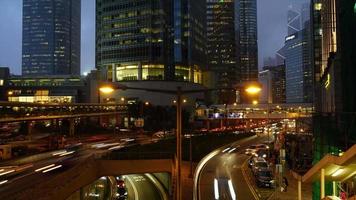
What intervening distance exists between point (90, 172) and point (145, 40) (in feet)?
351

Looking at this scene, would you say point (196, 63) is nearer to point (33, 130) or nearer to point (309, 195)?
point (33, 130)

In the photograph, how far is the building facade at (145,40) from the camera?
141m

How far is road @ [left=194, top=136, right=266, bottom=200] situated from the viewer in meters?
38.8

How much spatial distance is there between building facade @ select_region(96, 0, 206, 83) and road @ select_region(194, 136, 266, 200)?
75719 mm

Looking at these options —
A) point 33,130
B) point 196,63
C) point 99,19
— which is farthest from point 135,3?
point 33,130

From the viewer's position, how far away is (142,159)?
147 feet

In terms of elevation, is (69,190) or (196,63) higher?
(196,63)

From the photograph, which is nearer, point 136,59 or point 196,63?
point 136,59

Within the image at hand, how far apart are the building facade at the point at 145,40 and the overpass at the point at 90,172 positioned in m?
95.4

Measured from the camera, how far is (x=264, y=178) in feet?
142

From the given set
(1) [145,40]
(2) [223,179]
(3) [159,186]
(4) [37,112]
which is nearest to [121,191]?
(3) [159,186]

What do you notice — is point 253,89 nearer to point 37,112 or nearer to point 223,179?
point 223,179

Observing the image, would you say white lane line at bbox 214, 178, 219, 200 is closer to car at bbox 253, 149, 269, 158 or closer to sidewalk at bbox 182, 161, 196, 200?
sidewalk at bbox 182, 161, 196, 200

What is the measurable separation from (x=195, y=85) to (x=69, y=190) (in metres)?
123
